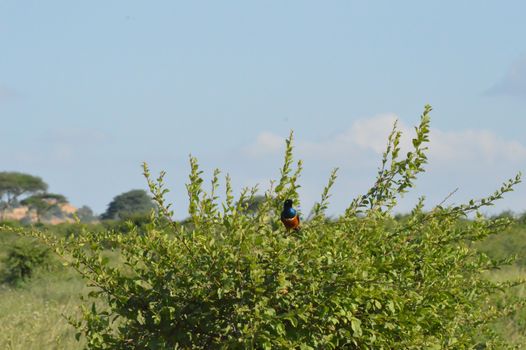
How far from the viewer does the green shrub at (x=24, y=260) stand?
2658 centimetres

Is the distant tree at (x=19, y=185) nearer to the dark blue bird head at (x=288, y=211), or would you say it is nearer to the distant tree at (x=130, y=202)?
the distant tree at (x=130, y=202)

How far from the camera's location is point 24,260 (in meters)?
26.8

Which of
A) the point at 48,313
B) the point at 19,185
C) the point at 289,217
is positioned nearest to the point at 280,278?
the point at 289,217

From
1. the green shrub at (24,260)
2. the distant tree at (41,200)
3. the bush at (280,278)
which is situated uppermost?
the distant tree at (41,200)

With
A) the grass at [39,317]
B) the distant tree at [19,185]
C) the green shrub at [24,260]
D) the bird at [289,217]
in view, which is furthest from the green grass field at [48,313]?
the distant tree at [19,185]

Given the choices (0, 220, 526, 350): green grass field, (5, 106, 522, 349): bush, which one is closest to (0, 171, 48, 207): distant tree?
(0, 220, 526, 350): green grass field

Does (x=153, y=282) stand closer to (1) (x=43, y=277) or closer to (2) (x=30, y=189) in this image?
(1) (x=43, y=277)

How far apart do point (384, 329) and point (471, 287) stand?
1.33 metres

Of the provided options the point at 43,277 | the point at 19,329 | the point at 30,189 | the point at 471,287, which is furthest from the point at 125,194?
the point at 471,287

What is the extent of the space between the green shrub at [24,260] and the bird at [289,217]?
69.2 feet

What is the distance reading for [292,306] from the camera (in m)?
5.95

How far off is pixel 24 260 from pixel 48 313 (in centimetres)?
1126

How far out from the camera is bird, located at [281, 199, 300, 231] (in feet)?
20.9

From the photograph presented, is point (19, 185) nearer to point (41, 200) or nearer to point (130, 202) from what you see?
point (41, 200)
